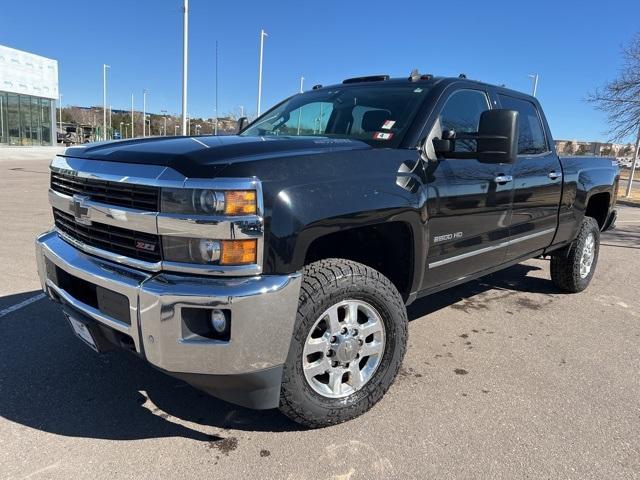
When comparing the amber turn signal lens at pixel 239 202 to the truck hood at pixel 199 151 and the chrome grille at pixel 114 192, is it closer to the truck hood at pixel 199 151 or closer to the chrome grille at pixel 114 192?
the truck hood at pixel 199 151

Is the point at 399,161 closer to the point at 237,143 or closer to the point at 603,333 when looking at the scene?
the point at 237,143

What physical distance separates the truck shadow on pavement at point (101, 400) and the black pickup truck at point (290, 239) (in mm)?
444

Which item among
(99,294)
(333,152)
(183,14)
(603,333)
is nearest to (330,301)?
(333,152)

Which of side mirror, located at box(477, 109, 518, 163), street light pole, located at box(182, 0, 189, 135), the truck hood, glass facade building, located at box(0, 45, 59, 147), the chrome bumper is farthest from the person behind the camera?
glass facade building, located at box(0, 45, 59, 147)

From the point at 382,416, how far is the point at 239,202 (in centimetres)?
150

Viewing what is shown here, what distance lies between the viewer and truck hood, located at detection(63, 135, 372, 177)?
7.48ft

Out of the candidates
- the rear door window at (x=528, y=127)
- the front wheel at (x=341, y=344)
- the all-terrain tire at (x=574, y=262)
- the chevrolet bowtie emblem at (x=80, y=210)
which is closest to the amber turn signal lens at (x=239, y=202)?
the front wheel at (x=341, y=344)

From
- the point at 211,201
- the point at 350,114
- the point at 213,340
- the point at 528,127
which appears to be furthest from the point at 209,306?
the point at 528,127

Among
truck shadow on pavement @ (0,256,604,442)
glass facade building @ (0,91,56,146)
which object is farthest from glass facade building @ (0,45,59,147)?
truck shadow on pavement @ (0,256,604,442)

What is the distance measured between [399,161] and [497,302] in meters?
2.78

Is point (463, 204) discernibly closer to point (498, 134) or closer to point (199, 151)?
point (498, 134)

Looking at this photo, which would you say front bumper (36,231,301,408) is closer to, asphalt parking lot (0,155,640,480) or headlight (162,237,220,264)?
headlight (162,237,220,264)

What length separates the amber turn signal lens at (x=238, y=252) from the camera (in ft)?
7.22

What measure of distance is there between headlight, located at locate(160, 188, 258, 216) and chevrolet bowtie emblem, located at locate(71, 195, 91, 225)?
66 centimetres
